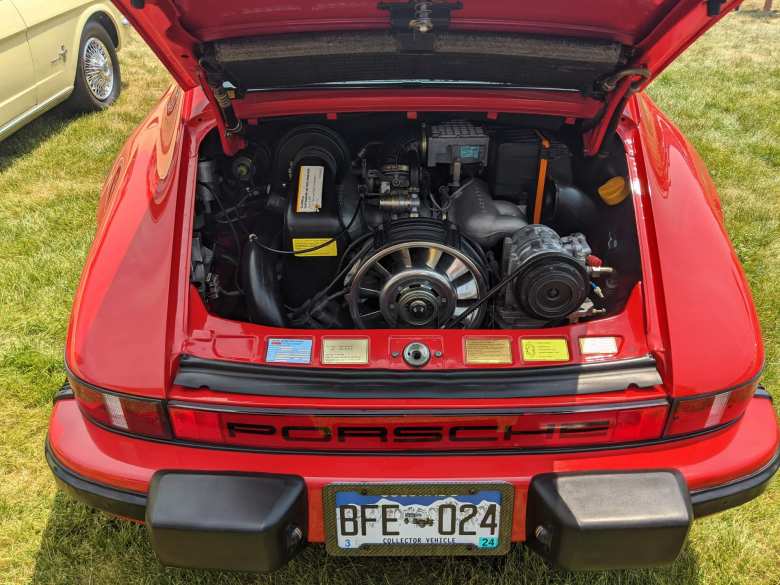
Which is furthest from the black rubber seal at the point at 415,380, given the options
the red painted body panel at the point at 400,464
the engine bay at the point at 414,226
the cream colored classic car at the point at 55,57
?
the cream colored classic car at the point at 55,57

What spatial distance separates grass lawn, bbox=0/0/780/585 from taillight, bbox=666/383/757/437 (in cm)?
29

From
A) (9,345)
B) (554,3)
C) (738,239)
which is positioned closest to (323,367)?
(554,3)

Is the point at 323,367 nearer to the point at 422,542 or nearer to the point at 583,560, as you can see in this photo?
the point at 422,542

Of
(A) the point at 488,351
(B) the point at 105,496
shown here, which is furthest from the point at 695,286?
(B) the point at 105,496

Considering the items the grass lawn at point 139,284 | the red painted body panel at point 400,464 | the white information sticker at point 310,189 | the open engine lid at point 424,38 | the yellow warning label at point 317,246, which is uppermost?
the open engine lid at point 424,38

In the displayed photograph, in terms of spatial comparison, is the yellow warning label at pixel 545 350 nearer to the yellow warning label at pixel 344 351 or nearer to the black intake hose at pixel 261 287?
the yellow warning label at pixel 344 351

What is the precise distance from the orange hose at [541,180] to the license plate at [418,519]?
1165mm

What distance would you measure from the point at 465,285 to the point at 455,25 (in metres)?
0.76

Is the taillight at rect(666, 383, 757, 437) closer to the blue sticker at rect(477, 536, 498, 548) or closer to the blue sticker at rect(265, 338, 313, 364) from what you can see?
the blue sticker at rect(477, 536, 498, 548)

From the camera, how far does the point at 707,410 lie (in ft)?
5.13

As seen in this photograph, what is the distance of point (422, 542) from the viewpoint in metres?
1.57

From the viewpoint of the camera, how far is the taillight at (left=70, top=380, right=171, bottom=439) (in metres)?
1.53

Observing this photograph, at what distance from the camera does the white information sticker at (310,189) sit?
2.02 meters

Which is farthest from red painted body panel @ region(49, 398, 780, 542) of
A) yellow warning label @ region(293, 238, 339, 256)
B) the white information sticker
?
the white information sticker
